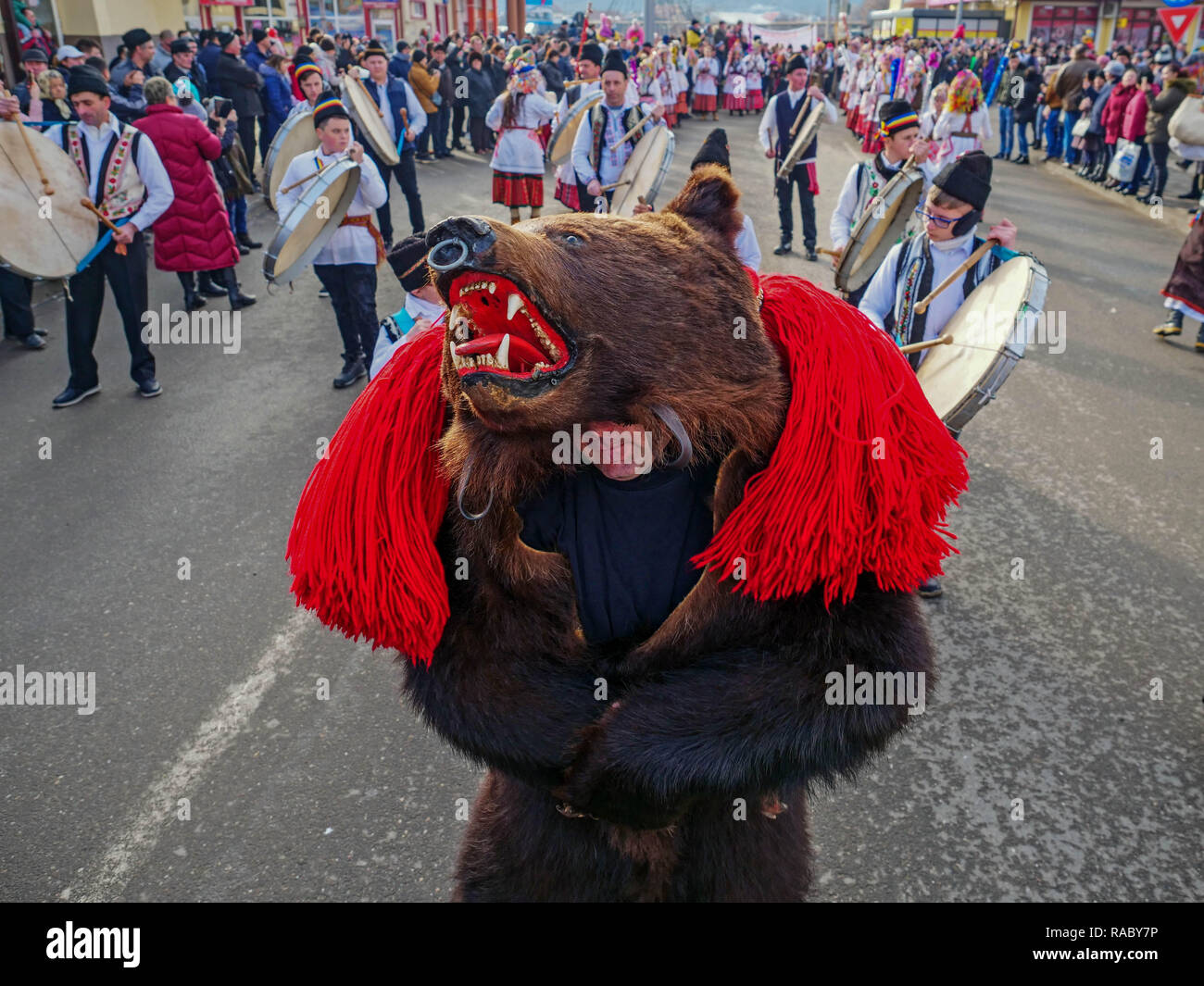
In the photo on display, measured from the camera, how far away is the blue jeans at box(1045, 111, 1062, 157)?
19.9 meters

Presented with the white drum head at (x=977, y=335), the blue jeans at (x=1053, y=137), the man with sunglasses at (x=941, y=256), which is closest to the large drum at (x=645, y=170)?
the man with sunglasses at (x=941, y=256)

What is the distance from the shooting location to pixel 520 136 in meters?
10.9

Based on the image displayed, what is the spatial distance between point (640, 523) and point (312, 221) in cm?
555

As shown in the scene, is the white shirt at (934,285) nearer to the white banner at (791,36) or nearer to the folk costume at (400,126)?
the folk costume at (400,126)

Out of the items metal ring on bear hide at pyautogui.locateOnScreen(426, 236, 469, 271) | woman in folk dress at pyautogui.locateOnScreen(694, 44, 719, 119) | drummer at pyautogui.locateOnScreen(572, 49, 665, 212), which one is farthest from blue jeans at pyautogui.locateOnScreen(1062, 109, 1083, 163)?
metal ring on bear hide at pyautogui.locateOnScreen(426, 236, 469, 271)

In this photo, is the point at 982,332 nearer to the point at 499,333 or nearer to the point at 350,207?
the point at 499,333

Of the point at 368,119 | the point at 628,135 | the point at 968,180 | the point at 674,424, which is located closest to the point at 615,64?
the point at 628,135

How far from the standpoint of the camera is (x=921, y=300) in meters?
4.57

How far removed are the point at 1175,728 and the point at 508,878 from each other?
3.11 m

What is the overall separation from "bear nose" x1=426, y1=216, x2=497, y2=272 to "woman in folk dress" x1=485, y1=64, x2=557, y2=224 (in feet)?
32.2

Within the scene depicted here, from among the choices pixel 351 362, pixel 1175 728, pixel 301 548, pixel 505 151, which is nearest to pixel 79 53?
pixel 505 151

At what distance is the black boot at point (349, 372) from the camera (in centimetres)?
743

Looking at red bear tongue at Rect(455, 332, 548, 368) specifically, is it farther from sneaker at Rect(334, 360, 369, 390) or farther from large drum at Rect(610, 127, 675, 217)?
large drum at Rect(610, 127, 675, 217)
